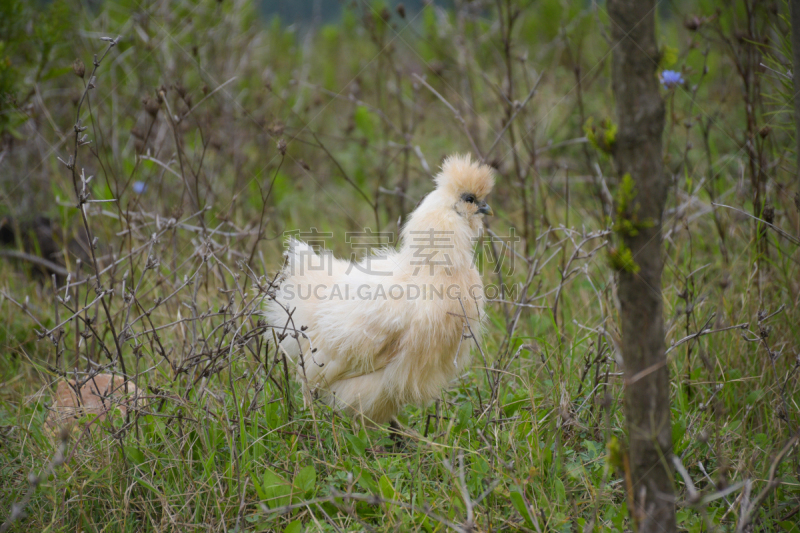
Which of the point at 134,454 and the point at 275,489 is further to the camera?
the point at 134,454

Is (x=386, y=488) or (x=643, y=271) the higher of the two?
(x=643, y=271)

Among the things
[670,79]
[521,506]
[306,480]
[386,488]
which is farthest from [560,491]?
[670,79]

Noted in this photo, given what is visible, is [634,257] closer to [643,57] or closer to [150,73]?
[643,57]

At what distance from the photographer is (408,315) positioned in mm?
Answer: 2719

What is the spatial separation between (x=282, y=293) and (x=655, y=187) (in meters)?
2.37

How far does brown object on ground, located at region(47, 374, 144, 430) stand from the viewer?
8.35 ft

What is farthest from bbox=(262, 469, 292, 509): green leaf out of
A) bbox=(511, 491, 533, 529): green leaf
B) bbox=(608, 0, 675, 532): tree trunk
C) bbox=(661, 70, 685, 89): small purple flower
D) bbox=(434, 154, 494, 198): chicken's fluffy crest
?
bbox=(661, 70, 685, 89): small purple flower

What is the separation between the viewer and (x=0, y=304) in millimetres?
4164

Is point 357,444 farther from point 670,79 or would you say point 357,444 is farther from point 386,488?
point 670,79

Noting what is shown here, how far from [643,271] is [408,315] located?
1347mm

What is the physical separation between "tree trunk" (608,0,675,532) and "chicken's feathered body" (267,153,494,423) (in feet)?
3.46

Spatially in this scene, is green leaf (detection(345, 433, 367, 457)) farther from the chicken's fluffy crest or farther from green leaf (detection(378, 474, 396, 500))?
the chicken's fluffy crest

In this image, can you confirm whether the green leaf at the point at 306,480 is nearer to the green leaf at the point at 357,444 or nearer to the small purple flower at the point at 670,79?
the green leaf at the point at 357,444

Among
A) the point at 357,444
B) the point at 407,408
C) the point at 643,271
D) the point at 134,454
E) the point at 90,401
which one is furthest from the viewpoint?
the point at 407,408
